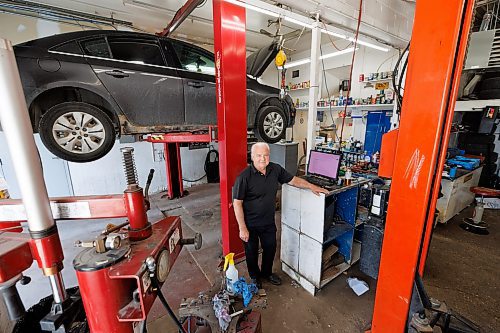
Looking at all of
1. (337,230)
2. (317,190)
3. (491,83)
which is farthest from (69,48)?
(491,83)

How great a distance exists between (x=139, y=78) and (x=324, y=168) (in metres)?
2.59

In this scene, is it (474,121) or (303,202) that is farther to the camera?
(474,121)

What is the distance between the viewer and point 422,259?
116 cm

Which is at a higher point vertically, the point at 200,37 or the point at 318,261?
the point at 200,37

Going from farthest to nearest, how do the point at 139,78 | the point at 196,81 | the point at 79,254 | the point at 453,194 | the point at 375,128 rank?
the point at 375,128 < the point at 453,194 < the point at 196,81 < the point at 139,78 < the point at 79,254

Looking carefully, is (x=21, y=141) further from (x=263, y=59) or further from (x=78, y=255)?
(x=263, y=59)

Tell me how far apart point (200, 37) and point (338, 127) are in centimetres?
458

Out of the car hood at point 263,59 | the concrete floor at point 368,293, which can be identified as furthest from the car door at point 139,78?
the concrete floor at point 368,293

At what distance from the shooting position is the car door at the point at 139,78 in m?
2.74

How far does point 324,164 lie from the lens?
2320 mm

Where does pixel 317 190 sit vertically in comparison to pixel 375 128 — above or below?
below

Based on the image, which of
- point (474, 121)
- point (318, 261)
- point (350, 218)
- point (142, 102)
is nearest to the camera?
point (318, 261)

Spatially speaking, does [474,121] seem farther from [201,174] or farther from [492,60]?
[201,174]

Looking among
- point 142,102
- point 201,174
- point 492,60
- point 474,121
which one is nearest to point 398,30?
point 492,60
